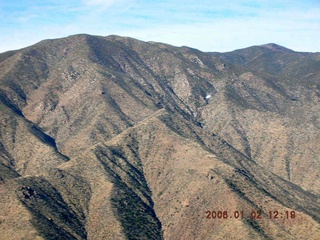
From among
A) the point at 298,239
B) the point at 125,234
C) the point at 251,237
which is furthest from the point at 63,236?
the point at 298,239

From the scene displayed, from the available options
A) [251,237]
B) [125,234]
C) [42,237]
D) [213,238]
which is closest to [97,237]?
[125,234]

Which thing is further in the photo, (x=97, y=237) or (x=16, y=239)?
(x=97, y=237)

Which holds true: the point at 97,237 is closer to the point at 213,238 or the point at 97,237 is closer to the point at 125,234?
the point at 125,234

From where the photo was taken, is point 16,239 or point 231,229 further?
point 231,229

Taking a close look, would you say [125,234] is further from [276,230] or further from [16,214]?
[276,230]

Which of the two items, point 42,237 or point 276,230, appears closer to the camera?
point 42,237

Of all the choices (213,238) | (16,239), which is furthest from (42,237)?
(213,238)

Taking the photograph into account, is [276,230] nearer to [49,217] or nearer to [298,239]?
[298,239]
